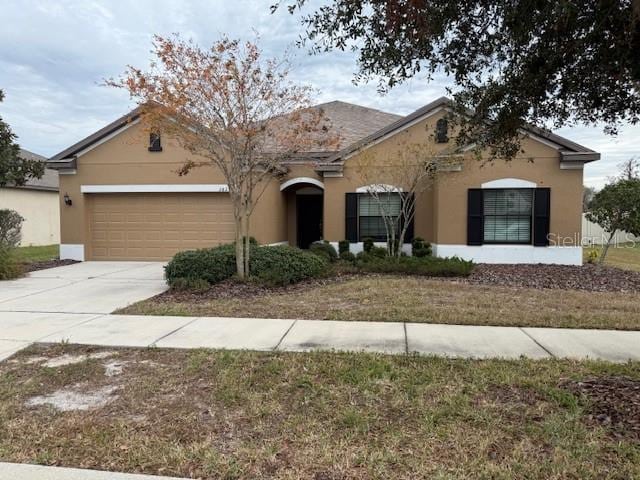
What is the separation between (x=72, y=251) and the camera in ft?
50.2

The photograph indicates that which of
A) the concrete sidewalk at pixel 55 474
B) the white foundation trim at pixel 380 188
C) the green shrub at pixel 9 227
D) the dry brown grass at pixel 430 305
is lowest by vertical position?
the concrete sidewalk at pixel 55 474

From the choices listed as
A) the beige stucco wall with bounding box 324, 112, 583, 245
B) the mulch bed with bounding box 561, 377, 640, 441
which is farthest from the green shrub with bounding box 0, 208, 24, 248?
the mulch bed with bounding box 561, 377, 640, 441

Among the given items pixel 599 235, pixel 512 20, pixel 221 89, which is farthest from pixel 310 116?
pixel 599 235

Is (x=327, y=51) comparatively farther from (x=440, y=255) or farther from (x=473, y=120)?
(x=440, y=255)

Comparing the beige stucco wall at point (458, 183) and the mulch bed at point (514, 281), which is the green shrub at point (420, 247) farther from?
the mulch bed at point (514, 281)

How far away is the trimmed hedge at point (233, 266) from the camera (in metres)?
9.63

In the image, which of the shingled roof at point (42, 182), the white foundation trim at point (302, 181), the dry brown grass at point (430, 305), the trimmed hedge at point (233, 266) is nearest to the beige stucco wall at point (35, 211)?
the shingled roof at point (42, 182)

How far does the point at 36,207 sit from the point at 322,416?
25015 millimetres

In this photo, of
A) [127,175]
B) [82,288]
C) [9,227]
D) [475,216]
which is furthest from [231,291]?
[9,227]

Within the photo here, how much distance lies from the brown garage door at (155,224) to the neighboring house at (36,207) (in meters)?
9.25

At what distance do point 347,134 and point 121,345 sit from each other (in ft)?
42.9

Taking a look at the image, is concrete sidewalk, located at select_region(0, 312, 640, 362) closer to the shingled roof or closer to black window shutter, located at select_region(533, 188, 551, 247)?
black window shutter, located at select_region(533, 188, 551, 247)

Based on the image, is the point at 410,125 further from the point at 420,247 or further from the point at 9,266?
the point at 9,266

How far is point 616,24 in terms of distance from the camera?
12.8 ft
